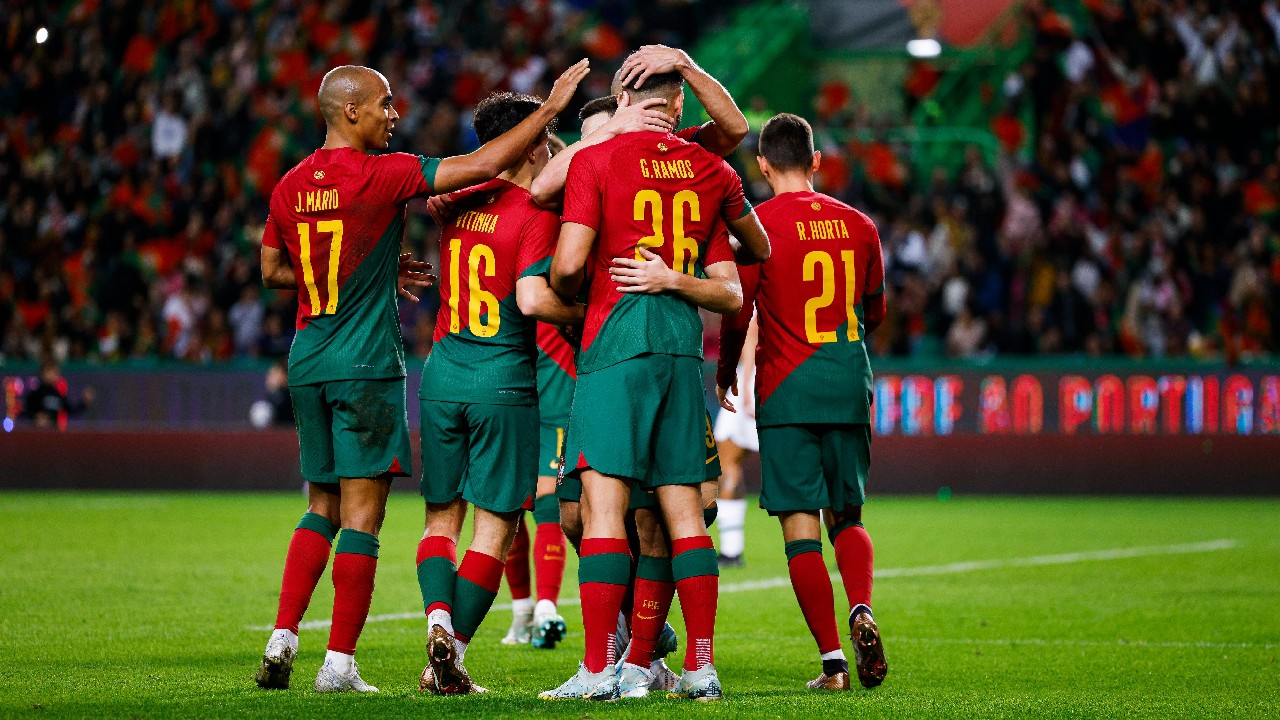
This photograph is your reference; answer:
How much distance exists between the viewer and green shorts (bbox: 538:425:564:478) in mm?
7898

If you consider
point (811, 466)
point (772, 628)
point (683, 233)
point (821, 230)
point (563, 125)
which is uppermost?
point (563, 125)

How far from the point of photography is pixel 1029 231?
19812 millimetres

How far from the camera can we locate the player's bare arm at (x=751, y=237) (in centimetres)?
618

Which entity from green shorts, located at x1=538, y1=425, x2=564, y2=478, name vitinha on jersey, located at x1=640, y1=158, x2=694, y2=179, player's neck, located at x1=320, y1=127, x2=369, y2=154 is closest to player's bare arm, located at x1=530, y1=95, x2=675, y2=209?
name vitinha on jersey, located at x1=640, y1=158, x2=694, y2=179

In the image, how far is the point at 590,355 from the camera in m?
5.94

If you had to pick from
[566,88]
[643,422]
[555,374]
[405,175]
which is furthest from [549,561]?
[566,88]

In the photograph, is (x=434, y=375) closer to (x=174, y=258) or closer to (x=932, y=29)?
(x=174, y=258)

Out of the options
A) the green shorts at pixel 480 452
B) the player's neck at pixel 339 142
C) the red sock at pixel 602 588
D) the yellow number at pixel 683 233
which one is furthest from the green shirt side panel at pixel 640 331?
the player's neck at pixel 339 142

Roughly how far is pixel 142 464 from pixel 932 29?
40.3 feet

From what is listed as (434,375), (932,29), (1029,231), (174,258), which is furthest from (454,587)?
(932,29)

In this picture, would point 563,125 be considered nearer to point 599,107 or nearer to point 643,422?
point 599,107

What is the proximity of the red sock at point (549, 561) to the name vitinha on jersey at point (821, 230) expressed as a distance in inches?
81.6

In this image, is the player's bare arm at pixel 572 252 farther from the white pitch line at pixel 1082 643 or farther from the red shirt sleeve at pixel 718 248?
the white pitch line at pixel 1082 643

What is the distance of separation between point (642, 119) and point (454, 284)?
3.31 ft
